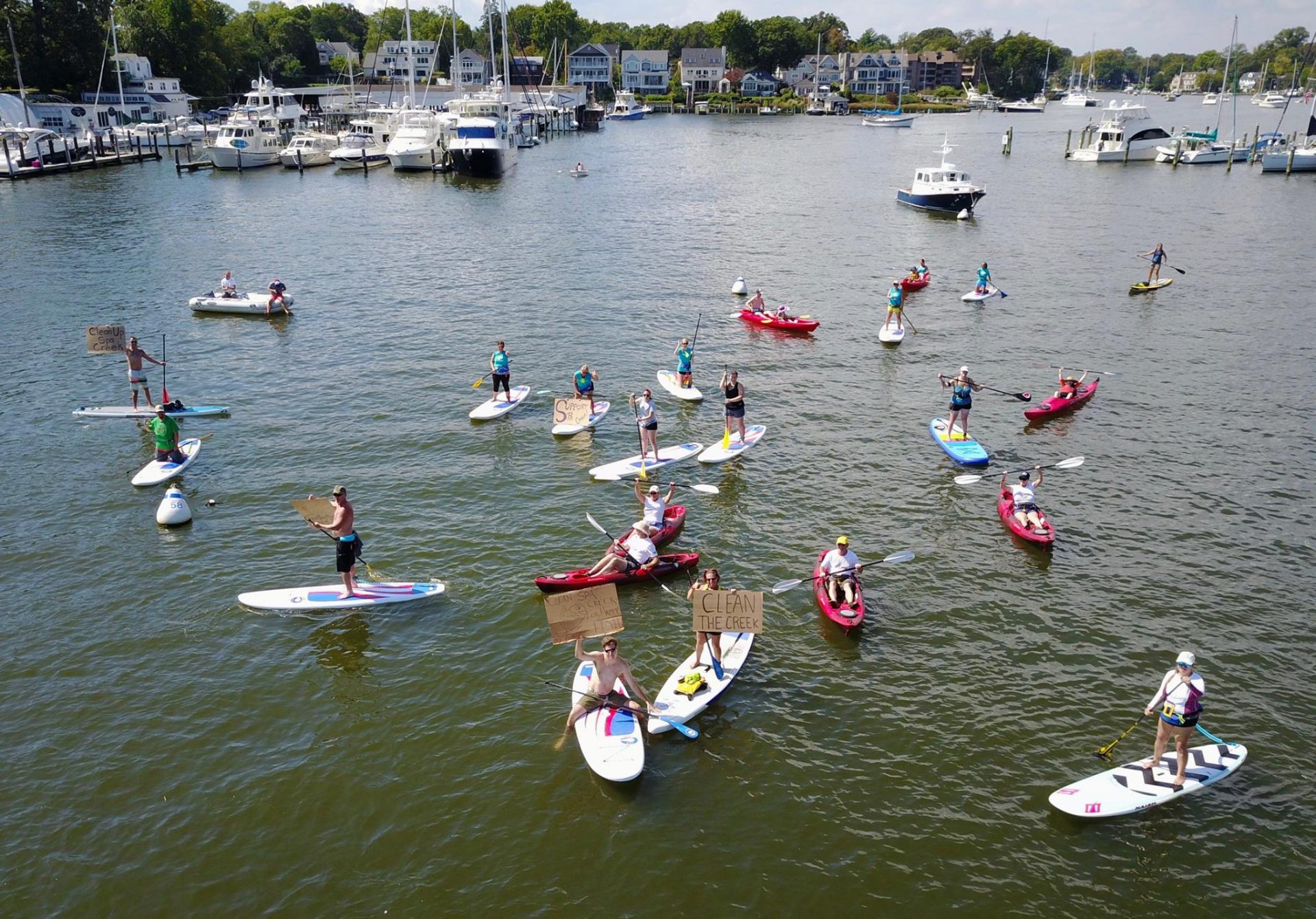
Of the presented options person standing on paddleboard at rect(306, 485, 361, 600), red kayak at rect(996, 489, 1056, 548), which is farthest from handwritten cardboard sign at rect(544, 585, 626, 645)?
red kayak at rect(996, 489, 1056, 548)

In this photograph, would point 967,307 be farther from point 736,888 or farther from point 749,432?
point 736,888

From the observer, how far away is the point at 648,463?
2772 cm

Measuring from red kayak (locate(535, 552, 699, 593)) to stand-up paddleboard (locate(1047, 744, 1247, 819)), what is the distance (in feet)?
31.9

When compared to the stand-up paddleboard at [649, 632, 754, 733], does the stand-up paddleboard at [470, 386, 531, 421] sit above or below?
above

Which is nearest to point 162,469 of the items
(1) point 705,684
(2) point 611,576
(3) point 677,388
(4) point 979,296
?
(2) point 611,576

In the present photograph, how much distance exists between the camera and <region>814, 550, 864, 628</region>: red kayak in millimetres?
19609

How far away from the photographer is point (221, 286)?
46188 millimetres

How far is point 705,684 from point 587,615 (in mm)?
2920

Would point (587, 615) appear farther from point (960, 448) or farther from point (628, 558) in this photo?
point (960, 448)

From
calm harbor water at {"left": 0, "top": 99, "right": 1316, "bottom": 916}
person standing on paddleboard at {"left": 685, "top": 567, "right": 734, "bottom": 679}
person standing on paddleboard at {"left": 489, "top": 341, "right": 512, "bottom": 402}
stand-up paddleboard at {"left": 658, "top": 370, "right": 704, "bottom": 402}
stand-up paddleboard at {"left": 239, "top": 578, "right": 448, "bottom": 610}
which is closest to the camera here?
calm harbor water at {"left": 0, "top": 99, "right": 1316, "bottom": 916}

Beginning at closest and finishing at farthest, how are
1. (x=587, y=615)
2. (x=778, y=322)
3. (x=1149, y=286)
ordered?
(x=587, y=615), (x=778, y=322), (x=1149, y=286)

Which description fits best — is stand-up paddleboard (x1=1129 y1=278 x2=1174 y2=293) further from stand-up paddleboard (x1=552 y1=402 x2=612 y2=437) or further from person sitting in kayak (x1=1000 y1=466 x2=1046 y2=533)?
stand-up paddleboard (x1=552 y1=402 x2=612 y2=437)

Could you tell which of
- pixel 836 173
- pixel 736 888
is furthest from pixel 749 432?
pixel 836 173

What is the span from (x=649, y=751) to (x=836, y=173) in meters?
96.9
